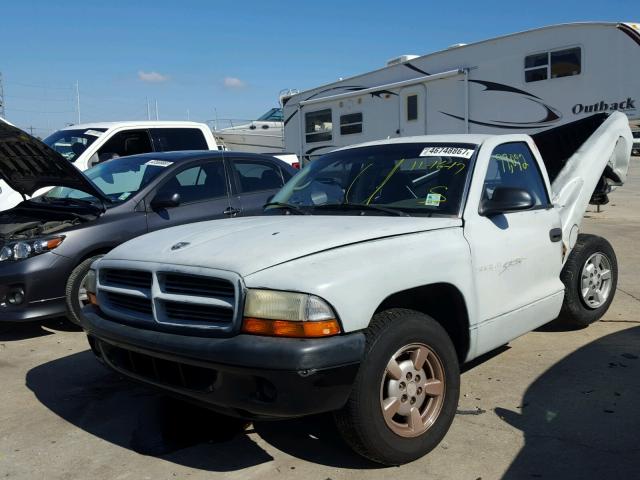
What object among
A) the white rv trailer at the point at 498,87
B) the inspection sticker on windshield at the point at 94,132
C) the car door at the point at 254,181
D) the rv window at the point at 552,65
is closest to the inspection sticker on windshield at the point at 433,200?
the car door at the point at 254,181

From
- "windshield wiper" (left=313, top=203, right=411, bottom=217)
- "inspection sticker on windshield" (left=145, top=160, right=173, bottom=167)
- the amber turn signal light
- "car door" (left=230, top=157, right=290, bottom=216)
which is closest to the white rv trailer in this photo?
"car door" (left=230, top=157, right=290, bottom=216)

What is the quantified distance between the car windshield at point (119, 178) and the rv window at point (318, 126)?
10.0m

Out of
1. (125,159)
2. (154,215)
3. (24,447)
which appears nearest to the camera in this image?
(24,447)

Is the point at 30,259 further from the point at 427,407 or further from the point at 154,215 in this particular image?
the point at 427,407

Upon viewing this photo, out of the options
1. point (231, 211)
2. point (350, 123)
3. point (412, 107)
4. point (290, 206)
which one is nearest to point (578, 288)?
point (290, 206)

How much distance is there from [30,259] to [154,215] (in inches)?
47.8

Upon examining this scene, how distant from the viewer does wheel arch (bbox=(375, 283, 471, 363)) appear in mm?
3502

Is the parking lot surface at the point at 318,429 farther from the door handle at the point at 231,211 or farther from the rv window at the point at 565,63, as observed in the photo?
the rv window at the point at 565,63

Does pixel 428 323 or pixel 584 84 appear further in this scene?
pixel 584 84

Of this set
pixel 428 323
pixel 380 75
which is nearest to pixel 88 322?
pixel 428 323

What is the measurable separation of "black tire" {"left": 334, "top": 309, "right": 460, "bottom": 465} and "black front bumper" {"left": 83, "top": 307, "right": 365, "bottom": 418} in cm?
10

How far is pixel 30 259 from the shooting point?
17.6 feet

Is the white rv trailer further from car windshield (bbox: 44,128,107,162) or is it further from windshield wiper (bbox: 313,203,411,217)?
windshield wiper (bbox: 313,203,411,217)

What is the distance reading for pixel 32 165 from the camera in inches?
225
